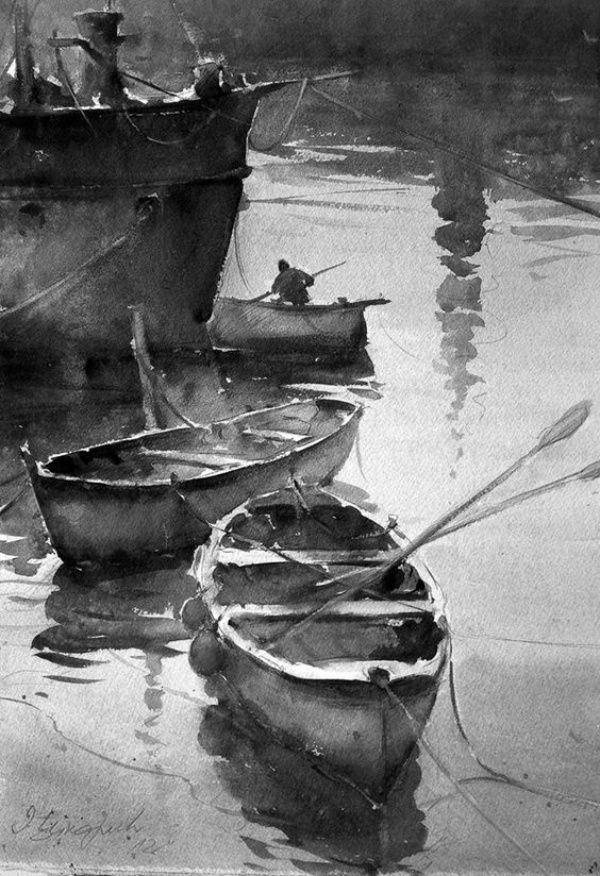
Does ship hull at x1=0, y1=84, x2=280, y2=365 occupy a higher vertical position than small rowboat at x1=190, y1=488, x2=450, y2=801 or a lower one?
higher

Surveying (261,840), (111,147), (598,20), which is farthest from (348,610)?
(598,20)

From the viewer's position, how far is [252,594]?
129cm

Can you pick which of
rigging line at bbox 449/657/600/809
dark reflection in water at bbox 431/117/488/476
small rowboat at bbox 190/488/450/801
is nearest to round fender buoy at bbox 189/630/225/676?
small rowboat at bbox 190/488/450/801

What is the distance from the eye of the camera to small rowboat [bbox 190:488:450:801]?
1.27 m

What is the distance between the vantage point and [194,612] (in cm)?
130

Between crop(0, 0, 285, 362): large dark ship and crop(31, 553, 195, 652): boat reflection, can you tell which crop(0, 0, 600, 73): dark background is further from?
crop(31, 553, 195, 652): boat reflection

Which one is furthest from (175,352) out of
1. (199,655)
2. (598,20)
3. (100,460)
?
(598,20)

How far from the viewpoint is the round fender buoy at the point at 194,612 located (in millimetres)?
1298

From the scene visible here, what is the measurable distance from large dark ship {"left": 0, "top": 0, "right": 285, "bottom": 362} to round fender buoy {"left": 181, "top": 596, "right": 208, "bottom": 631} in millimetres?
412

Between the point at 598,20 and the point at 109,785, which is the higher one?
the point at 598,20

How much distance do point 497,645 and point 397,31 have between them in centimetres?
96

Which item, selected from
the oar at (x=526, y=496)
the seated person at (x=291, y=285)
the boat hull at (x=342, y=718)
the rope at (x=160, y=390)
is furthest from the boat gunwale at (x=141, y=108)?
the boat hull at (x=342, y=718)

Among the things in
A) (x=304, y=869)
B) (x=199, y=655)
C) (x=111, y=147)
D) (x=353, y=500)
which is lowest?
(x=304, y=869)

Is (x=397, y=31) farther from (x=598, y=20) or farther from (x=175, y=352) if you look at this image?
(x=175, y=352)
